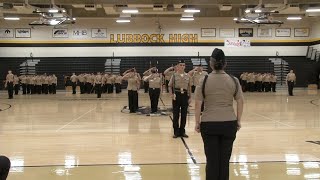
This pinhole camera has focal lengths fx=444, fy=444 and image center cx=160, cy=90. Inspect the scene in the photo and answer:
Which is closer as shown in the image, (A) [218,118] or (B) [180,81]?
(A) [218,118]

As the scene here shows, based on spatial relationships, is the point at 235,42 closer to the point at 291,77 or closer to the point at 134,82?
the point at 291,77

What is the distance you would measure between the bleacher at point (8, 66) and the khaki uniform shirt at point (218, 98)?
32.5 m

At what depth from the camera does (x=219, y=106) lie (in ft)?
16.3

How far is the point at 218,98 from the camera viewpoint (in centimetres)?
498

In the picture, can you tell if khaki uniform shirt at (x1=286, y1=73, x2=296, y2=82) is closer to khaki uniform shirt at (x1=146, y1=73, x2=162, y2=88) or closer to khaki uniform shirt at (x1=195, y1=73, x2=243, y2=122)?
khaki uniform shirt at (x1=146, y1=73, x2=162, y2=88)

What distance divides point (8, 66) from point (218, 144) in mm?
33126

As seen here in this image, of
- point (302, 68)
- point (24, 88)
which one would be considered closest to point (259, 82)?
point (302, 68)

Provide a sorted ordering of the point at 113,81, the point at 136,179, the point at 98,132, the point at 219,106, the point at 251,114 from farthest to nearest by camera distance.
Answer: the point at 113,81 < the point at 251,114 < the point at 98,132 < the point at 136,179 < the point at 219,106

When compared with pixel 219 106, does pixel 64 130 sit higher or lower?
lower

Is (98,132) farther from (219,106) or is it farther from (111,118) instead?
(219,106)

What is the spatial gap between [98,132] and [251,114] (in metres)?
6.72

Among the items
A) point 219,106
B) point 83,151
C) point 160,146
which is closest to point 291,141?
point 160,146

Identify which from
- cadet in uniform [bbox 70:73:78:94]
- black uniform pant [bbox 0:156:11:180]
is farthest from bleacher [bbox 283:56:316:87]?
black uniform pant [bbox 0:156:11:180]

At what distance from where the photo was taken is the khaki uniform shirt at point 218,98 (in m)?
4.96
